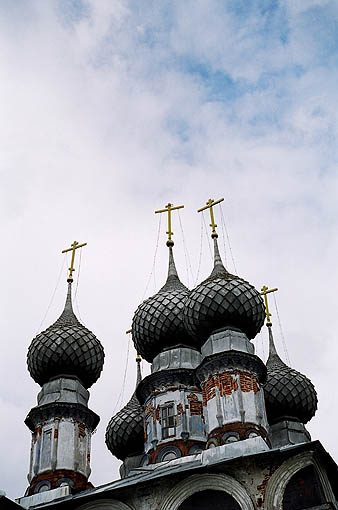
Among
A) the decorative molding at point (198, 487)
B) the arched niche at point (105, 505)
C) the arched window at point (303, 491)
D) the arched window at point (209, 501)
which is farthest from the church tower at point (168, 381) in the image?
the arched window at point (303, 491)

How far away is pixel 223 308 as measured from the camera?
59.7 feet

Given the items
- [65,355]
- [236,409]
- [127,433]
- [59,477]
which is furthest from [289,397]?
[59,477]

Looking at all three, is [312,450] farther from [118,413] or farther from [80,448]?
[118,413]

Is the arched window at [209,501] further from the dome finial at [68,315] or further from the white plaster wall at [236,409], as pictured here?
the dome finial at [68,315]

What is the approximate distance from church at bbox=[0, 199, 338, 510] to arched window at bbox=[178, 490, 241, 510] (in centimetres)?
2

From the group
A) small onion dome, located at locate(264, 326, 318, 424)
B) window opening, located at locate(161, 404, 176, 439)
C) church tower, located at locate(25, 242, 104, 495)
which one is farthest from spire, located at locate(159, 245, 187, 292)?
window opening, located at locate(161, 404, 176, 439)

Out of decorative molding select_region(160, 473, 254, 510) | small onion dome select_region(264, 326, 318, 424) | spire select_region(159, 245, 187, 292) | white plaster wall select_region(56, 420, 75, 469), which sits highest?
spire select_region(159, 245, 187, 292)

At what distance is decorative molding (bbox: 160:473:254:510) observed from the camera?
543 inches

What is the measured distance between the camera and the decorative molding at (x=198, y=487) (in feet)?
45.2

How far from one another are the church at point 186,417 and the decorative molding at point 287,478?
2 centimetres

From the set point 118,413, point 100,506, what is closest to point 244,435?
point 100,506

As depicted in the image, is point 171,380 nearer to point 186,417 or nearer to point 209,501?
point 186,417

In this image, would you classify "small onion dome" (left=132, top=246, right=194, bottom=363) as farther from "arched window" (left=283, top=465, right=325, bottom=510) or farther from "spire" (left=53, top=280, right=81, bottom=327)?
"arched window" (left=283, top=465, right=325, bottom=510)

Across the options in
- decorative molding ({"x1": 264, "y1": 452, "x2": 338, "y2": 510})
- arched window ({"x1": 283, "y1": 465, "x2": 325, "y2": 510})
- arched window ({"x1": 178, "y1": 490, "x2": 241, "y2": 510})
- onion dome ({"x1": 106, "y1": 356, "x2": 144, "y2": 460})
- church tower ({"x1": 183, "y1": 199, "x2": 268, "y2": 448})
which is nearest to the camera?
arched window ({"x1": 283, "y1": 465, "x2": 325, "y2": 510})
